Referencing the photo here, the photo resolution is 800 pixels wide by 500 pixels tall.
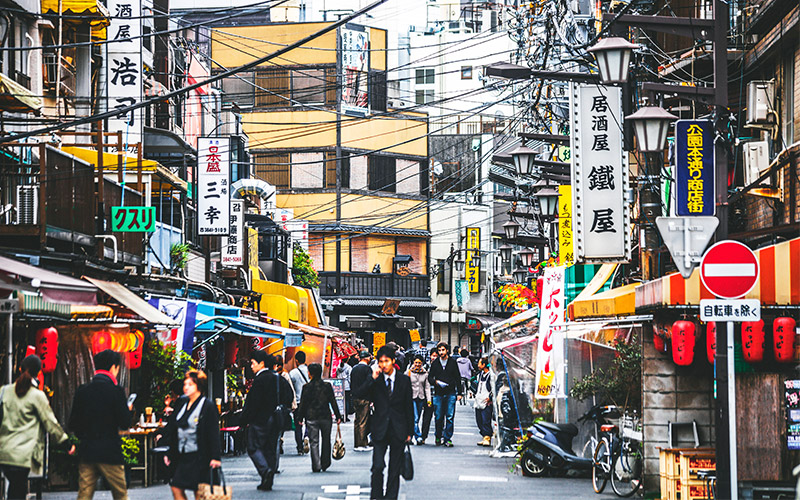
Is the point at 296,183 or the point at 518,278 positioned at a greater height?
the point at 296,183

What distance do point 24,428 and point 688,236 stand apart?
25.0ft

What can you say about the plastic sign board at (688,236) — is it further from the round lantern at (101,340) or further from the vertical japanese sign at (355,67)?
the vertical japanese sign at (355,67)

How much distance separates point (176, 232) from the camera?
32469 mm

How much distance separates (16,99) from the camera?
17438 mm

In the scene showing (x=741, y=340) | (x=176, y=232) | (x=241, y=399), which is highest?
(x=176, y=232)

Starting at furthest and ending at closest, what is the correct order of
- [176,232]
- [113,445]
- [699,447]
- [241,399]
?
[176,232], [241,399], [699,447], [113,445]

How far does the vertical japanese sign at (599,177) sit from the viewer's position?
18.5 meters

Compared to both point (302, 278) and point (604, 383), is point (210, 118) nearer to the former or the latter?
point (302, 278)

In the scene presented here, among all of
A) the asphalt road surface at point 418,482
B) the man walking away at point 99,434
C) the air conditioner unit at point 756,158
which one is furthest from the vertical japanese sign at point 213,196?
the man walking away at point 99,434

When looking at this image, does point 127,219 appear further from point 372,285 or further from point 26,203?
point 372,285

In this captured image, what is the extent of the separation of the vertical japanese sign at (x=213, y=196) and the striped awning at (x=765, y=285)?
17618 millimetres

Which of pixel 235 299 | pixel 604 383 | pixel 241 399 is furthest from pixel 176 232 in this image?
pixel 604 383

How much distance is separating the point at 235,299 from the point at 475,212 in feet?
122

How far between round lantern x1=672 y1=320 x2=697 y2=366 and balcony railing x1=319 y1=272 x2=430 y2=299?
169ft
